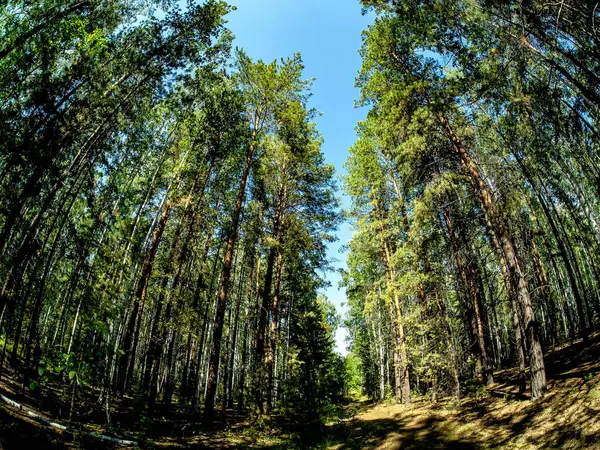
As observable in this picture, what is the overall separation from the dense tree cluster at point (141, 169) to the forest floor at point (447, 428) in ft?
2.82

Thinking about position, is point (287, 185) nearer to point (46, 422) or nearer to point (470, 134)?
point (470, 134)

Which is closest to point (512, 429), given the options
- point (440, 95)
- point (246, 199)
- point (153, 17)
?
point (440, 95)

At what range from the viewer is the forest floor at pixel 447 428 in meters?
5.73

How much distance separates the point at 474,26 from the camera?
9.28 m

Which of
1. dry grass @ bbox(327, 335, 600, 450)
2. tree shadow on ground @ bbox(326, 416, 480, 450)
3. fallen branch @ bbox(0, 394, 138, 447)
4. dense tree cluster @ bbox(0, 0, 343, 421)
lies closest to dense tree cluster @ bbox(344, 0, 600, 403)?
dry grass @ bbox(327, 335, 600, 450)

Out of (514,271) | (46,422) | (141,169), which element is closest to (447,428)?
(514,271)

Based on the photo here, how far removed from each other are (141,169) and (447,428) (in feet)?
59.5

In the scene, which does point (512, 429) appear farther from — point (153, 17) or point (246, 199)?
point (153, 17)

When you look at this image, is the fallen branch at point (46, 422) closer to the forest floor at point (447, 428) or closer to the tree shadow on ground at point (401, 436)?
the forest floor at point (447, 428)

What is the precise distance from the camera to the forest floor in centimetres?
573

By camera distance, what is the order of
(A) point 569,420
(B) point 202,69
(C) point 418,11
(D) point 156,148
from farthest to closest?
(D) point 156,148, (B) point 202,69, (C) point 418,11, (A) point 569,420

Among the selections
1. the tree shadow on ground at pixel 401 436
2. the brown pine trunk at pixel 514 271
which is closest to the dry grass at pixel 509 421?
the tree shadow on ground at pixel 401 436

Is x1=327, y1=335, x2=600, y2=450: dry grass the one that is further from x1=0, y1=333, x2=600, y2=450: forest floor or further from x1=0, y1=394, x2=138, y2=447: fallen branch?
x1=0, y1=394, x2=138, y2=447: fallen branch

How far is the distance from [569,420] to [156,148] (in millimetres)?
18110
